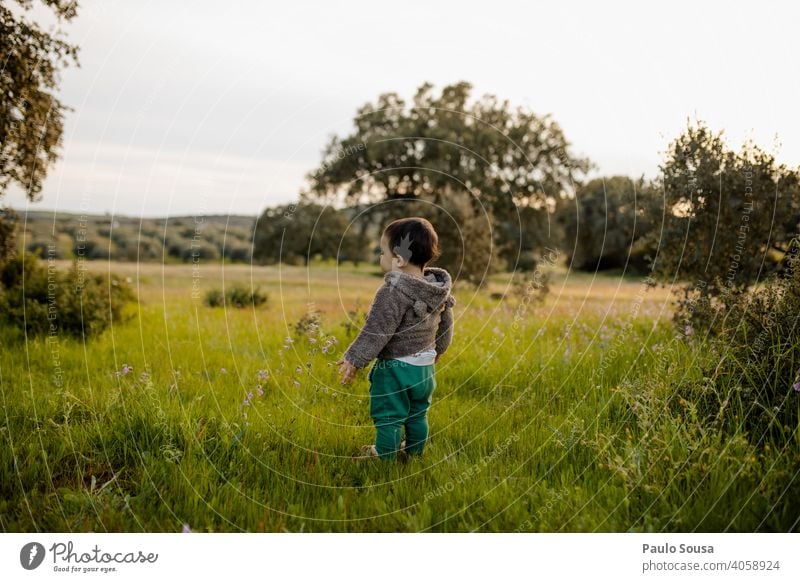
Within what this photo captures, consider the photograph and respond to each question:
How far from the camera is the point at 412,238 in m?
4.31

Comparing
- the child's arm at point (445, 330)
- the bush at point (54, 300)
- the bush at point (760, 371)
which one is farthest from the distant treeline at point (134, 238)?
the bush at point (760, 371)

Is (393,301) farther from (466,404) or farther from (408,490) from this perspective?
(466,404)

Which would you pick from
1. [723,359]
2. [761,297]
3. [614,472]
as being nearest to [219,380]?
[614,472]

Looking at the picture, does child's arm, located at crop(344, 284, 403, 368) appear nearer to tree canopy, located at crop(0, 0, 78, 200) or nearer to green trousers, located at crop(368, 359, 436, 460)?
green trousers, located at crop(368, 359, 436, 460)

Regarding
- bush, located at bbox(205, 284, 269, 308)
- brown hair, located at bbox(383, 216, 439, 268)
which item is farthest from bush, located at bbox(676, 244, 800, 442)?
bush, located at bbox(205, 284, 269, 308)

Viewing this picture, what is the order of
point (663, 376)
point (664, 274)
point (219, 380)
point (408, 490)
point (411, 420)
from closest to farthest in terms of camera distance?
point (408, 490) → point (411, 420) → point (663, 376) → point (219, 380) → point (664, 274)

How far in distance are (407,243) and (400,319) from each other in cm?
54

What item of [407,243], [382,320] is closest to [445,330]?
[382,320]

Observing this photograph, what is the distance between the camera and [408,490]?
395 centimetres

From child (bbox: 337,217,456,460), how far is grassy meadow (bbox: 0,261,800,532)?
332 millimetres

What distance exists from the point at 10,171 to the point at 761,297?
7206 millimetres

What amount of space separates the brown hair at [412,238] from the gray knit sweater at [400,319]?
0.15 metres

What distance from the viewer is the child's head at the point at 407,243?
4289 millimetres

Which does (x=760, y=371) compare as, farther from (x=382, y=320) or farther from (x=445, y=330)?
(x=382, y=320)
